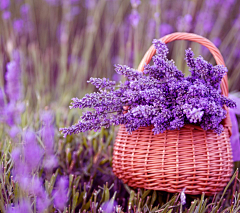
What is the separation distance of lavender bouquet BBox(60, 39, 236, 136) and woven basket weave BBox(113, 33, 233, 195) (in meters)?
0.05

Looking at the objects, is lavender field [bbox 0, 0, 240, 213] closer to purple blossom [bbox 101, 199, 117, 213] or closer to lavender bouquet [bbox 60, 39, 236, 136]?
purple blossom [bbox 101, 199, 117, 213]

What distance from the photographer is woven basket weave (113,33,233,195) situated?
0.77 m

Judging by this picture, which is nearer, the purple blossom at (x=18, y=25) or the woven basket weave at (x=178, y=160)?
the woven basket weave at (x=178, y=160)

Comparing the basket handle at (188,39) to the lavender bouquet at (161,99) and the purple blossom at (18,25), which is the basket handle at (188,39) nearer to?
the lavender bouquet at (161,99)

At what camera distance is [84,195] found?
846 mm

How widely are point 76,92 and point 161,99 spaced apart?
3.97ft

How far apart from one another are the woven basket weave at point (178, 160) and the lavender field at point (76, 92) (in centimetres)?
5

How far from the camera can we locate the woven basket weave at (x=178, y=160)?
2.52 ft

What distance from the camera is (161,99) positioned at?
74 centimetres

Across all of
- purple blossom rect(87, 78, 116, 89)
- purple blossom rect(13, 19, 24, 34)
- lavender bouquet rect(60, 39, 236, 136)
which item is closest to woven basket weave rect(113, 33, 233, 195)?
lavender bouquet rect(60, 39, 236, 136)

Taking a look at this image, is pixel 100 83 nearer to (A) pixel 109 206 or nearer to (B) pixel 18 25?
(A) pixel 109 206

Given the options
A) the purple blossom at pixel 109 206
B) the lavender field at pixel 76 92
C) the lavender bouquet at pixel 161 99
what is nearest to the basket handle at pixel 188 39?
the lavender bouquet at pixel 161 99

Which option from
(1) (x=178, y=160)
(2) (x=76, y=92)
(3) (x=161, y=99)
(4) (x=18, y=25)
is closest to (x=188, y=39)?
(3) (x=161, y=99)

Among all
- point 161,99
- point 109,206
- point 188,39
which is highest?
point 188,39
